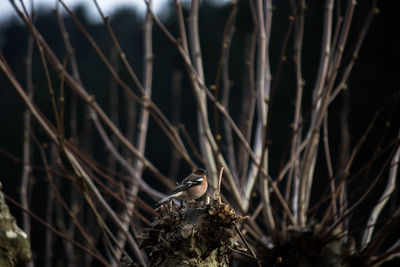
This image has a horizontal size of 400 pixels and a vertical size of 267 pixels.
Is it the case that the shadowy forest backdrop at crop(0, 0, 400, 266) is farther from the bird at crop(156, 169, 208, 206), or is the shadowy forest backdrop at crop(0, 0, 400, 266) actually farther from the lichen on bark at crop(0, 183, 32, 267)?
the lichen on bark at crop(0, 183, 32, 267)

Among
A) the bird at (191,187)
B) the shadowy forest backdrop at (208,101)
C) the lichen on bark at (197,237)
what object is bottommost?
the lichen on bark at (197,237)

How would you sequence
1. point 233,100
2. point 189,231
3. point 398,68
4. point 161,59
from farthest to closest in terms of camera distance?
1. point 161,59
2. point 233,100
3. point 398,68
4. point 189,231

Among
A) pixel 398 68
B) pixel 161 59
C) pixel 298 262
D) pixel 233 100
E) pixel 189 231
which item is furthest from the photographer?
pixel 161 59

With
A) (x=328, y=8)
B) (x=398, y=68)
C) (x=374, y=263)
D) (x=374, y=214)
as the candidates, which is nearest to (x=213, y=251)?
(x=374, y=263)

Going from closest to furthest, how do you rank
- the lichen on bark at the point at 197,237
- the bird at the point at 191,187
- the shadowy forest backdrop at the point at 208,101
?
1. the lichen on bark at the point at 197,237
2. the bird at the point at 191,187
3. the shadowy forest backdrop at the point at 208,101

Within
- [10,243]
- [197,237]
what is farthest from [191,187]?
[10,243]

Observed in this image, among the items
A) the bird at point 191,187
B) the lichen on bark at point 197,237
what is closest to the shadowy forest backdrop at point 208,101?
the bird at point 191,187

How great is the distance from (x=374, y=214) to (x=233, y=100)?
6.60 m

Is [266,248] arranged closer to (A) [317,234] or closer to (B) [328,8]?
(A) [317,234]

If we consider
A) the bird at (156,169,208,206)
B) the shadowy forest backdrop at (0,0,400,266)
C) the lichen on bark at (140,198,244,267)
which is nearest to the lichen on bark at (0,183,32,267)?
the lichen on bark at (140,198,244,267)

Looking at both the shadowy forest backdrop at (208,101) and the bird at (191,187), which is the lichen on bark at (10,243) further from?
the shadowy forest backdrop at (208,101)

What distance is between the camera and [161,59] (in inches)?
424

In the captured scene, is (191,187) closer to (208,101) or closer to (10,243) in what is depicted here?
(10,243)

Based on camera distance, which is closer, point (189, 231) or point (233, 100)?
point (189, 231)
